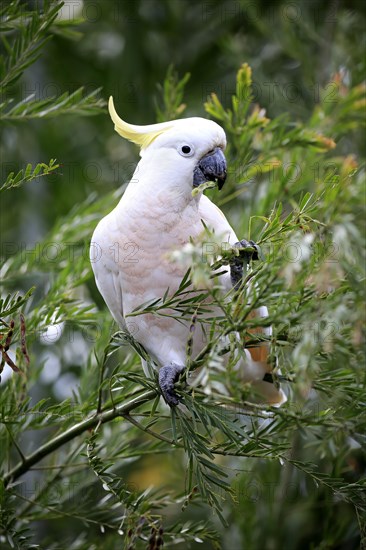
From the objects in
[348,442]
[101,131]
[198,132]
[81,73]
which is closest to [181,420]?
[348,442]

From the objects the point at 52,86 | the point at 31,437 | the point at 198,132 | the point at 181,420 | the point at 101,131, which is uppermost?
the point at 198,132

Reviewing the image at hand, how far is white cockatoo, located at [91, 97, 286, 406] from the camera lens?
5.02 ft

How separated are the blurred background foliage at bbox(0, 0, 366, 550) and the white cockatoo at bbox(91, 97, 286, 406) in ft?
0.48

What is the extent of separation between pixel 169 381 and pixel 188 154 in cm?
49

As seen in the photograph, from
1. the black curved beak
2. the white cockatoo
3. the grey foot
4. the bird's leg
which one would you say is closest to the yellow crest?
the white cockatoo

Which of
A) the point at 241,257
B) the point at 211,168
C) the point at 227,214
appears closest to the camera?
the point at 241,257

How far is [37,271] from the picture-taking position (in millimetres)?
1994

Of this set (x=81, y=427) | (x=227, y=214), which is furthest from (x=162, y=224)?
(x=227, y=214)

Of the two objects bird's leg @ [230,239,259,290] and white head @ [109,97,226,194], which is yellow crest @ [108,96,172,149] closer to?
white head @ [109,97,226,194]

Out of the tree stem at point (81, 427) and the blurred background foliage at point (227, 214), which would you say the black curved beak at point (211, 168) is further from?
the tree stem at point (81, 427)

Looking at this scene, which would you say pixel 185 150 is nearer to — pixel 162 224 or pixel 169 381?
pixel 162 224

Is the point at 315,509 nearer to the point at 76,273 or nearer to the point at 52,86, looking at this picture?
the point at 76,273

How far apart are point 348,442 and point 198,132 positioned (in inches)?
29.5

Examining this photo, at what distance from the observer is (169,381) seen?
141cm
